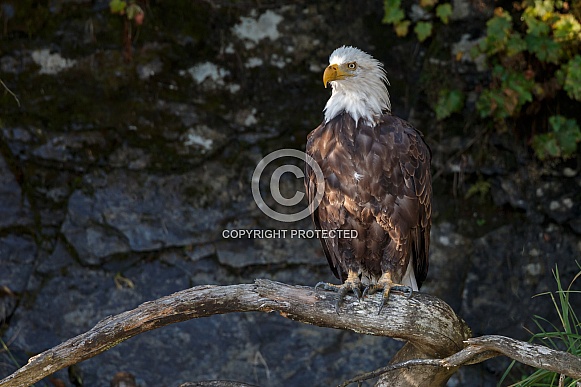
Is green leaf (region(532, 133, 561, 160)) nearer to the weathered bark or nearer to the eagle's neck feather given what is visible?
the eagle's neck feather

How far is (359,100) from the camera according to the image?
3543mm

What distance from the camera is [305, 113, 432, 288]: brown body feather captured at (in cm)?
341

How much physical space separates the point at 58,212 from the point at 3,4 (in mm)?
1256

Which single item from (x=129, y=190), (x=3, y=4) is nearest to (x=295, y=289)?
(x=129, y=190)

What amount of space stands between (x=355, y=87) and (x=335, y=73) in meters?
0.12

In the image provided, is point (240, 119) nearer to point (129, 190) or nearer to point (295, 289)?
point (129, 190)

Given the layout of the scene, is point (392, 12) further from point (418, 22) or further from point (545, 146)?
point (545, 146)

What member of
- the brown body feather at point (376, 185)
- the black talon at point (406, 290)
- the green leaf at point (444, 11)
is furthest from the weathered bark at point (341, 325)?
the green leaf at point (444, 11)

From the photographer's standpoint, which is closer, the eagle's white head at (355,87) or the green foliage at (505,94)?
the eagle's white head at (355,87)

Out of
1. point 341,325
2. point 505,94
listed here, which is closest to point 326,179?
point 341,325

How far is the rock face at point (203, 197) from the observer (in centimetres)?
451

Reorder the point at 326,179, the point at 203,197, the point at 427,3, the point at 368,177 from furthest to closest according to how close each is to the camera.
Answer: the point at 203,197, the point at 427,3, the point at 326,179, the point at 368,177

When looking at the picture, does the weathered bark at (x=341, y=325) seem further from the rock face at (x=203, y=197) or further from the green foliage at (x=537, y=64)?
the green foliage at (x=537, y=64)

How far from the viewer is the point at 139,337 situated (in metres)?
4.57
